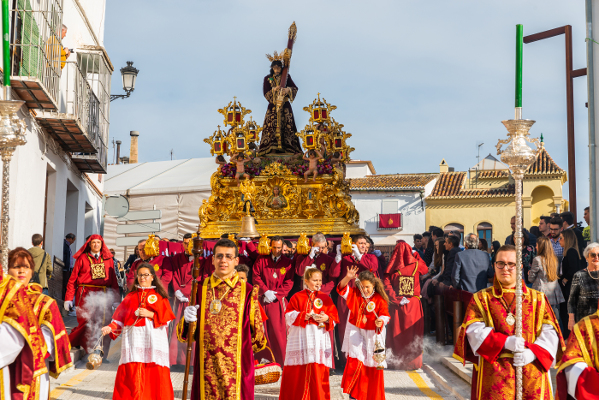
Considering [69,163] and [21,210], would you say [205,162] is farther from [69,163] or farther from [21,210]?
[21,210]

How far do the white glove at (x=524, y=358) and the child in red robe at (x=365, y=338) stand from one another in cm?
254

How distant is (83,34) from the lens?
17.9m

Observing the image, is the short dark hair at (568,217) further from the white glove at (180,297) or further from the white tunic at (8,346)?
the white tunic at (8,346)

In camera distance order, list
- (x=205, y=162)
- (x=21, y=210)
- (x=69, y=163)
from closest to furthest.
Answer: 1. (x=21, y=210)
2. (x=69, y=163)
3. (x=205, y=162)

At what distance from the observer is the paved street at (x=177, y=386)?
26.5ft

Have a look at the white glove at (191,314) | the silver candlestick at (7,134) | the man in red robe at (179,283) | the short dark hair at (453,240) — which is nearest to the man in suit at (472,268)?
the short dark hair at (453,240)

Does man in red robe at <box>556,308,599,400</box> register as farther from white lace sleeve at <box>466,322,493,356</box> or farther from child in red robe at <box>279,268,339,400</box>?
child in red robe at <box>279,268,339,400</box>

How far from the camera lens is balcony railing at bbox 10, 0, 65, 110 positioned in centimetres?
1191

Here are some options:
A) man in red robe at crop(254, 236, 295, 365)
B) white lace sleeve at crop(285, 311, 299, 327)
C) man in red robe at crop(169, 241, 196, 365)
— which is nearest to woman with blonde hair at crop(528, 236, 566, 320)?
white lace sleeve at crop(285, 311, 299, 327)

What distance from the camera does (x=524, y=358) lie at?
4984 millimetres

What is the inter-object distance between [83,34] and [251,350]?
13346 mm

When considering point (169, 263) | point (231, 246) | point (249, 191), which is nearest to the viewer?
point (231, 246)

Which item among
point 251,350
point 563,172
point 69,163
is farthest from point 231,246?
point 563,172

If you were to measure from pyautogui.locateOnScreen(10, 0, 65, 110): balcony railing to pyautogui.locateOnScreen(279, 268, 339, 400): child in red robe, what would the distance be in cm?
632
